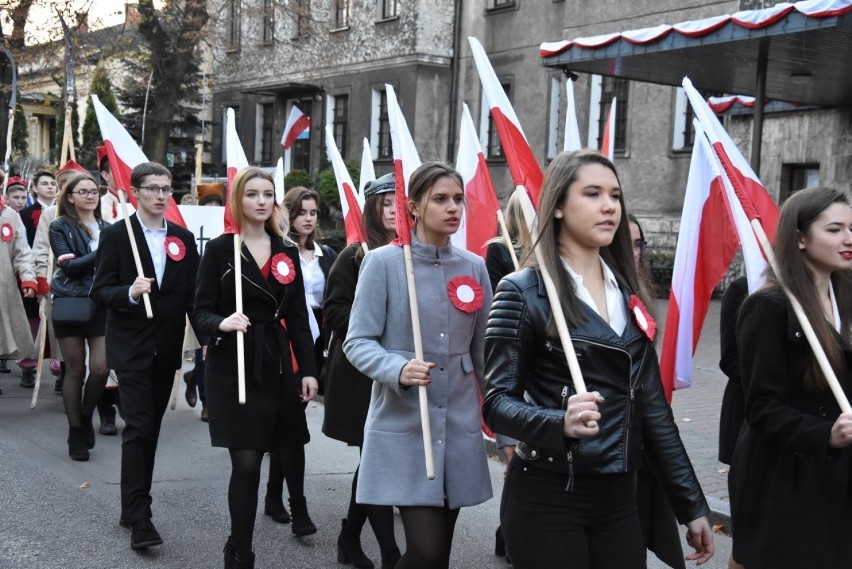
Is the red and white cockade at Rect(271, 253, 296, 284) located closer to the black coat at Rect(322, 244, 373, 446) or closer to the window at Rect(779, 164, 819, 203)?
the black coat at Rect(322, 244, 373, 446)

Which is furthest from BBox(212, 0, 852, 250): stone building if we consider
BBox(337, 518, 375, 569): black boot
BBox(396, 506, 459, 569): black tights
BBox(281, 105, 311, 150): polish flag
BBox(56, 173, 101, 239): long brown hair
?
BBox(396, 506, 459, 569): black tights

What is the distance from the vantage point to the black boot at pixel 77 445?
7.43 metres

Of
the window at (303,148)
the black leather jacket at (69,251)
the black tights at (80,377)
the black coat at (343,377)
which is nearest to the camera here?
the black coat at (343,377)

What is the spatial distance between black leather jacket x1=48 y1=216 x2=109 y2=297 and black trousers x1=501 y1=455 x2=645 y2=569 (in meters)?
5.28

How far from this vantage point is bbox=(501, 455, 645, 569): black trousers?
2943 mm

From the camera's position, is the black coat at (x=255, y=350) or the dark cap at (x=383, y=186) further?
the dark cap at (x=383, y=186)

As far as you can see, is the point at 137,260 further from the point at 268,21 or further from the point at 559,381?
the point at 268,21

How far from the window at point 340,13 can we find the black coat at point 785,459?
2903 centimetres

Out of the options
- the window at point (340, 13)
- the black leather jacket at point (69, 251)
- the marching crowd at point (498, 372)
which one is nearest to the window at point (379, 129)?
the window at point (340, 13)

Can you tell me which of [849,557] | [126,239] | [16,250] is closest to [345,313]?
[126,239]

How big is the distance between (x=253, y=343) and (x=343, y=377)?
1.86ft

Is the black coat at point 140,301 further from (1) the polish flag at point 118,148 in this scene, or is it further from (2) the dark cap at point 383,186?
(2) the dark cap at point 383,186

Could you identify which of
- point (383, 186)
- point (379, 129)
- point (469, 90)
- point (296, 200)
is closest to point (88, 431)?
point (296, 200)

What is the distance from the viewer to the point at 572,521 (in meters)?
2.95
